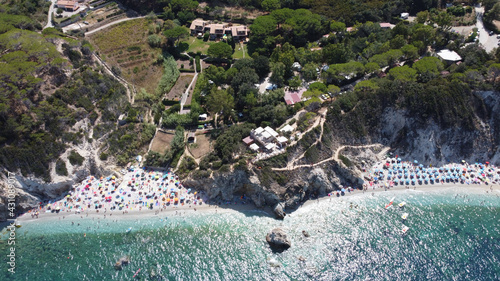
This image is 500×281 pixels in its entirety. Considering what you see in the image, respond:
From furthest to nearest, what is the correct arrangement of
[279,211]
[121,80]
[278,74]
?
[121,80] < [278,74] < [279,211]

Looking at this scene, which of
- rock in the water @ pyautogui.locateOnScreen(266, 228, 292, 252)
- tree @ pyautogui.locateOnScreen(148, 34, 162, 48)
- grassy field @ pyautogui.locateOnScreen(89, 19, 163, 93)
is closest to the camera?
rock in the water @ pyautogui.locateOnScreen(266, 228, 292, 252)

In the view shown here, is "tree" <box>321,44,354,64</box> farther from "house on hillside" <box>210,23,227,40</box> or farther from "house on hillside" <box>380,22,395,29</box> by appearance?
"house on hillside" <box>210,23,227,40</box>

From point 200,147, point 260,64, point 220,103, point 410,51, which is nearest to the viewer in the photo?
point 200,147

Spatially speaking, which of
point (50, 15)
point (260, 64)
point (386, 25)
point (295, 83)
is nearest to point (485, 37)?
point (386, 25)

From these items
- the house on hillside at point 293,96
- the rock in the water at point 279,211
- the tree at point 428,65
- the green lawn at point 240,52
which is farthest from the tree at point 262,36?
the rock in the water at point 279,211

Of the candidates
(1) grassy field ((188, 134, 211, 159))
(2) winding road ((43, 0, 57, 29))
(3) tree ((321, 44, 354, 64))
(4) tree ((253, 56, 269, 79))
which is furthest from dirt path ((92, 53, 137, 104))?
(3) tree ((321, 44, 354, 64))

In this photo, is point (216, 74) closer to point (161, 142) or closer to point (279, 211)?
point (161, 142)
